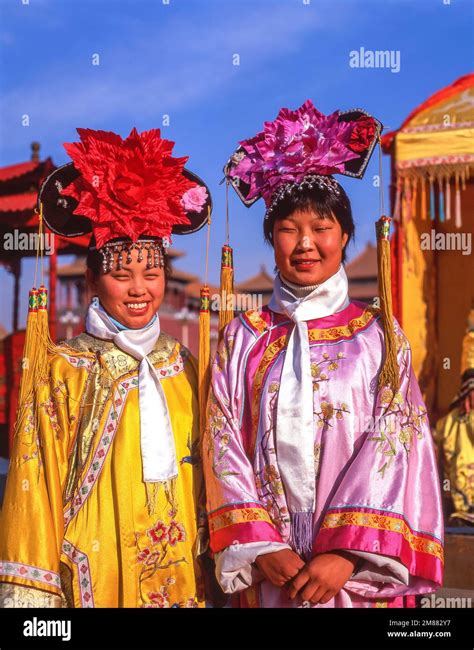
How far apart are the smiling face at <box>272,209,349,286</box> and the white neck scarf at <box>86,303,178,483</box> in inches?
25.5

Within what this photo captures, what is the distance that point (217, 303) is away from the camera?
10.6ft

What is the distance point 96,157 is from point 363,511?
1.64 metres

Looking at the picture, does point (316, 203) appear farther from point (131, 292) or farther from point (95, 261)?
point (95, 261)

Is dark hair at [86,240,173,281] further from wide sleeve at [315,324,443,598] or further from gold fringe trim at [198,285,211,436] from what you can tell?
wide sleeve at [315,324,443,598]

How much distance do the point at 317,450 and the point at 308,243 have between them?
0.73m

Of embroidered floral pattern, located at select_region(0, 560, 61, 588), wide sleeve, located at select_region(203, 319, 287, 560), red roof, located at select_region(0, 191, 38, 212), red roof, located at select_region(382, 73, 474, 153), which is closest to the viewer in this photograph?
wide sleeve, located at select_region(203, 319, 287, 560)

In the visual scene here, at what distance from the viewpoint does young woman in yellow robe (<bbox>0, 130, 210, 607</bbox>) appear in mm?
2781

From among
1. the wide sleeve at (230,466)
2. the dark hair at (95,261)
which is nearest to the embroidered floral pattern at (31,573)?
the wide sleeve at (230,466)

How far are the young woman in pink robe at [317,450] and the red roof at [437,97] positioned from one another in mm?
3430

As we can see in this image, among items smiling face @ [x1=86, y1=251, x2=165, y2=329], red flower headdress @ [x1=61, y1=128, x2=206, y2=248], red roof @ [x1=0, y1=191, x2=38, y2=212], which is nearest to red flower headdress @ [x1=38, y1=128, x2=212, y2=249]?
red flower headdress @ [x1=61, y1=128, x2=206, y2=248]

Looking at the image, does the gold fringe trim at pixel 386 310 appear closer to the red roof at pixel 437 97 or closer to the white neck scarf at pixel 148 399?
the white neck scarf at pixel 148 399

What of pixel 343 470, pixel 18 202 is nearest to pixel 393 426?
pixel 343 470
